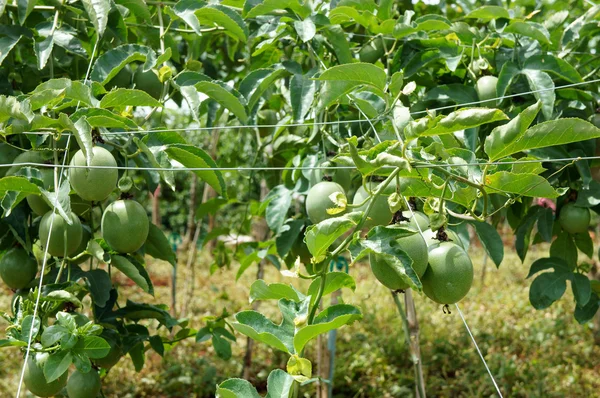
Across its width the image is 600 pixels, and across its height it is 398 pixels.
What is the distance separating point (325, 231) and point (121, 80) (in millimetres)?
893

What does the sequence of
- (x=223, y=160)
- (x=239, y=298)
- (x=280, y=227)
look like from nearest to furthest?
(x=280, y=227), (x=223, y=160), (x=239, y=298)

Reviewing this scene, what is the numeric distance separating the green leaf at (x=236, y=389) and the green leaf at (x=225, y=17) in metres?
0.83

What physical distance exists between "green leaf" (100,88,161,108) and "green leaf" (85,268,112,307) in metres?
0.46

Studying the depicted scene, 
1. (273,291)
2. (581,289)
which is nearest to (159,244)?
(273,291)

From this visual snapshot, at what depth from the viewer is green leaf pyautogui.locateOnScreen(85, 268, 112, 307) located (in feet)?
4.62

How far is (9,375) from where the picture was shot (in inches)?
124

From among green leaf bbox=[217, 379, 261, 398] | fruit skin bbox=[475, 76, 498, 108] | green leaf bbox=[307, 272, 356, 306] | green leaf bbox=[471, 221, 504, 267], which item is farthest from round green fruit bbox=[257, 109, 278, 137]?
green leaf bbox=[217, 379, 261, 398]

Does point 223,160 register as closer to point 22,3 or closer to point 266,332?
point 22,3

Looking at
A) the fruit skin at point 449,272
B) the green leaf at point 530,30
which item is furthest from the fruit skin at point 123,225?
the green leaf at point 530,30

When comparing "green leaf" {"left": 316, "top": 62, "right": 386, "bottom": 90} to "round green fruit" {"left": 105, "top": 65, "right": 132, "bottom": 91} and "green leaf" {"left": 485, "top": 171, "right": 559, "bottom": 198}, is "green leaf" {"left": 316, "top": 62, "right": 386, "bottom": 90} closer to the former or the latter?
"green leaf" {"left": 485, "top": 171, "right": 559, "bottom": 198}

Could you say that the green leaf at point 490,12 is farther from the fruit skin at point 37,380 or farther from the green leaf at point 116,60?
the fruit skin at point 37,380

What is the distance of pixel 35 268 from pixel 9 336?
17.6 inches

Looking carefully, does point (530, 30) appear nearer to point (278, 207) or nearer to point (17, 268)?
point (278, 207)

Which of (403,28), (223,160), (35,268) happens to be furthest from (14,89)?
(403,28)
